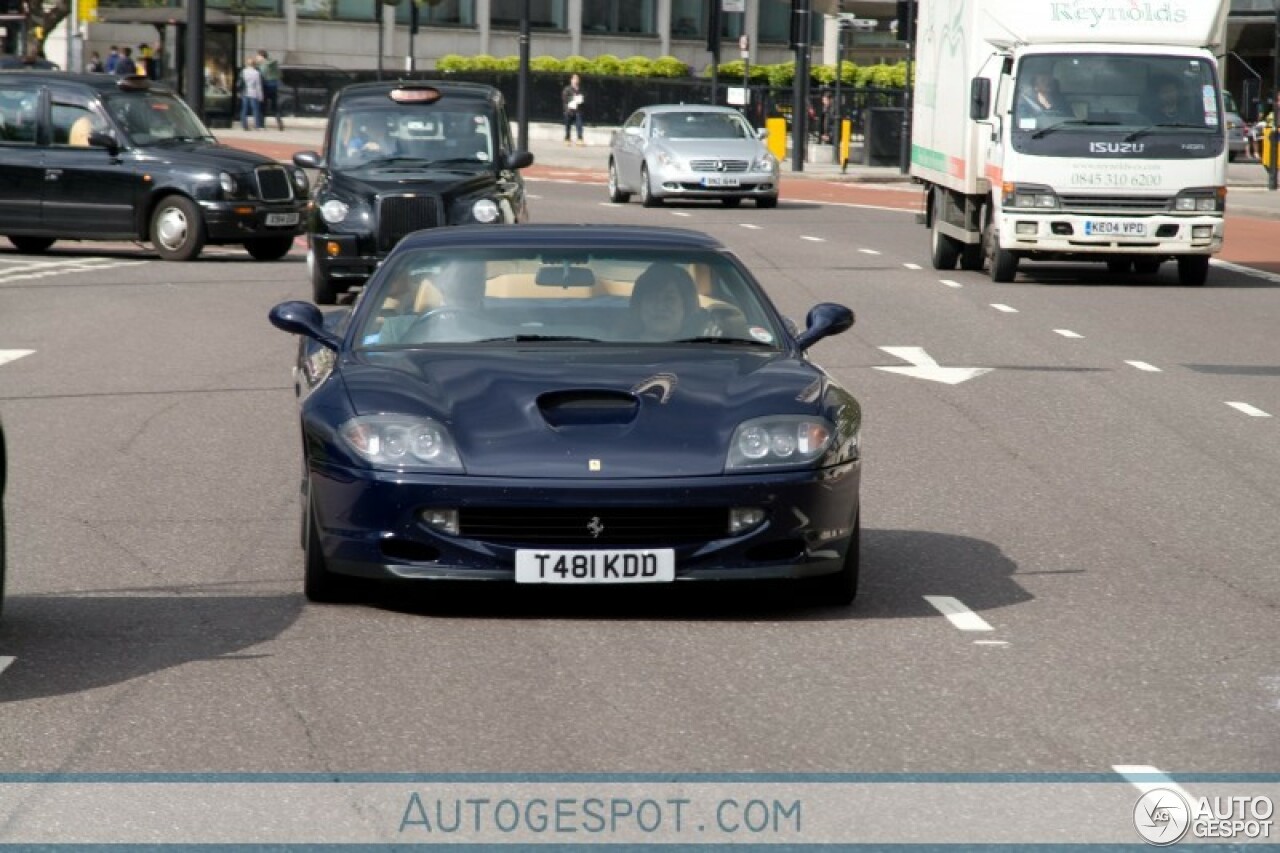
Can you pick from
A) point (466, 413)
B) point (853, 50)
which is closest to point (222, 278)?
point (466, 413)

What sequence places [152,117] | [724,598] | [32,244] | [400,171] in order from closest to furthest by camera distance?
[724,598] → [400,171] → [152,117] → [32,244]

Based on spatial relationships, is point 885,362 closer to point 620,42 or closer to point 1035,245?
point 1035,245

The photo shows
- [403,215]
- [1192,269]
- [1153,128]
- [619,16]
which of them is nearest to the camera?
[403,215]

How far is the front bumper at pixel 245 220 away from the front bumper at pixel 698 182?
1110 centimetres

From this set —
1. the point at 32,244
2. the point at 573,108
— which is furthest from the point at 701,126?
the point at 573,108

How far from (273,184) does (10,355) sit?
9.67 m

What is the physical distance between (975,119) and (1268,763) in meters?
18.2

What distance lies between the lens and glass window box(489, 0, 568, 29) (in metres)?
92.5

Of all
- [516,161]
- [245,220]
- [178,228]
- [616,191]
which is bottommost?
[616,191]

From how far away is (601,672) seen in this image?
7211 mm

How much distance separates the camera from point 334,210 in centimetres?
2088

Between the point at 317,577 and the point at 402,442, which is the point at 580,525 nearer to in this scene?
the point at 402,442

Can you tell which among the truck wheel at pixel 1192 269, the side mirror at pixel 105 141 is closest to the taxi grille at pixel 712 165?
the side mirror at pixel 105 141

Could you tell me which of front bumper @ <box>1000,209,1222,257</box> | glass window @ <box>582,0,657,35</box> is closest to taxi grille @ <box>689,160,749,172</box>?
front bumper @ <box>1000,209,1222,257</box>
